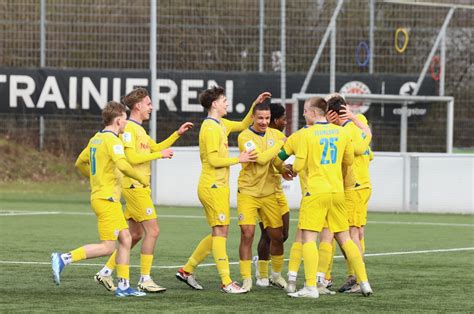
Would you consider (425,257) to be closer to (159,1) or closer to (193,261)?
(193,261)

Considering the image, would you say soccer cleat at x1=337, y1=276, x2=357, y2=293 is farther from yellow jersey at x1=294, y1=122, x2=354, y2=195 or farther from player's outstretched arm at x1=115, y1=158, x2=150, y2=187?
player's outstretched arm at x1=115, y1=158, x2=150, y2=187

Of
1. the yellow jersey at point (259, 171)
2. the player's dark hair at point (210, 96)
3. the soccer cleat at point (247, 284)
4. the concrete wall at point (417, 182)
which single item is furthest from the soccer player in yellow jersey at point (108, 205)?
the concrete wall at point (417, 182)

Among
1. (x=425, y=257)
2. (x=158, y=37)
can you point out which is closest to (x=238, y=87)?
(x=158, y=37)

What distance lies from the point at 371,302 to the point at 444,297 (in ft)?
2.54

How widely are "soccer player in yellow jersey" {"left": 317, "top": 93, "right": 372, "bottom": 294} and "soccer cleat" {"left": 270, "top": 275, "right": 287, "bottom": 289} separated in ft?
1.53

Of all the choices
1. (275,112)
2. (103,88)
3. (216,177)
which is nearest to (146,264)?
(216,177)

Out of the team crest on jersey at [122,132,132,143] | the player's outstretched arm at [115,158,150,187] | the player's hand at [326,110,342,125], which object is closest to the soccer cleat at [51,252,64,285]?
the player's outstretched arm at [115,158,150,187]

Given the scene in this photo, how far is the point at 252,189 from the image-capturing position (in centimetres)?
1173

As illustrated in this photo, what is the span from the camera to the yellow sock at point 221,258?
11.3 m

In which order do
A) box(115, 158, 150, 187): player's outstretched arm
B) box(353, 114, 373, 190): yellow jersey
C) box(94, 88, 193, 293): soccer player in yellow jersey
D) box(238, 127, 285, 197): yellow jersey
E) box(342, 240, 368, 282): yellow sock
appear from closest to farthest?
box(115, 158, 150, 187): player's outstretched arm, box(342, 240, 368, 282): yellow sock, box(94, 88, 193, 293): soccer player in yellow jersey, box(238, 127, 285, 197): yellow jersey, box(353, 114, 373, 190): yellow jersey

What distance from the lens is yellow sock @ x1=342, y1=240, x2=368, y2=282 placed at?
10.9 meters

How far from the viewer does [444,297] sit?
11.0 m

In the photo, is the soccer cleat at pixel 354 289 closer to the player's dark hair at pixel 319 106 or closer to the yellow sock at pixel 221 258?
the yellow sock at pixel 221 258

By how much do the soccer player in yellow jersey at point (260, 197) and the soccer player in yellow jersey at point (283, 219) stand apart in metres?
0.05
